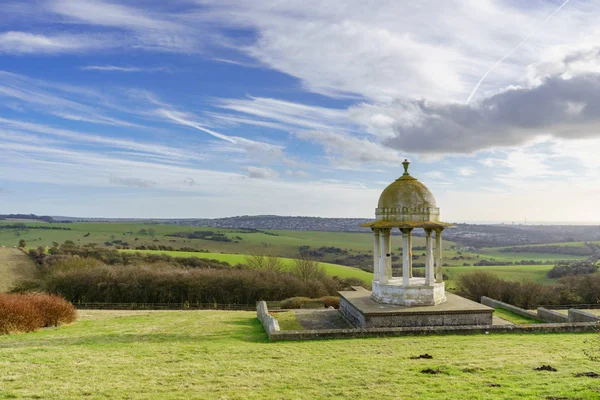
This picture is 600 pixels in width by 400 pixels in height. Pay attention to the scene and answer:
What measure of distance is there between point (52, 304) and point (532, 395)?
24.8 m

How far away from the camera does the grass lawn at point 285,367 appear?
36.6ft

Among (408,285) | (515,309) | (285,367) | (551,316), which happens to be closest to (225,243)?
(515,309)

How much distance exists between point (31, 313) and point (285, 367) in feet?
54.0

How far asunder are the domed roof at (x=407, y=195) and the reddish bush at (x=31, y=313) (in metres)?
19.6

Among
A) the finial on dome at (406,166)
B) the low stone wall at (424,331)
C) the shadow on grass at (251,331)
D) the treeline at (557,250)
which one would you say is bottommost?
the treeline at (557,250)

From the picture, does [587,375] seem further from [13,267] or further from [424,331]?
[13,267]

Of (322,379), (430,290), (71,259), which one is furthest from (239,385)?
(71,259)

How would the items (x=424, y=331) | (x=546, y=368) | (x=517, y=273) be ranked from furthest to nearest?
(x=517, y=273) < (x=424, y=331) < (x=546, y=368)

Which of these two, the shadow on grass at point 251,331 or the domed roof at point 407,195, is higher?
the domed roof at point 407,195

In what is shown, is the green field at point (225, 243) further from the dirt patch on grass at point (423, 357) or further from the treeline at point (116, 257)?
the dirt patch on grass at point (423, 357)

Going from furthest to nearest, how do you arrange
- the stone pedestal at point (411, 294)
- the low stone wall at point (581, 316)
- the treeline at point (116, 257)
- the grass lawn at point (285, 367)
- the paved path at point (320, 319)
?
the treeline at point (116, 257), the paved path at point (320, 319), the stone pedestal at point (411, 294), the low stone wall at point (581, 316), the grass lawn at point (285, 367)

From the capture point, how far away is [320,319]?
27375 millimetres

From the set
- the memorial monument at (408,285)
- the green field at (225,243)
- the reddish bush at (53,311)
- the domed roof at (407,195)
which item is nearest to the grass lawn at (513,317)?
the memorial monument at (408,285)

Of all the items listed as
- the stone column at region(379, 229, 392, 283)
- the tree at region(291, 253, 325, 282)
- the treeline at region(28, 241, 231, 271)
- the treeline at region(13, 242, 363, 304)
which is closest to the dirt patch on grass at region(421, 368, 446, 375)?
the stone column at region(379, 229, 392, 283)
